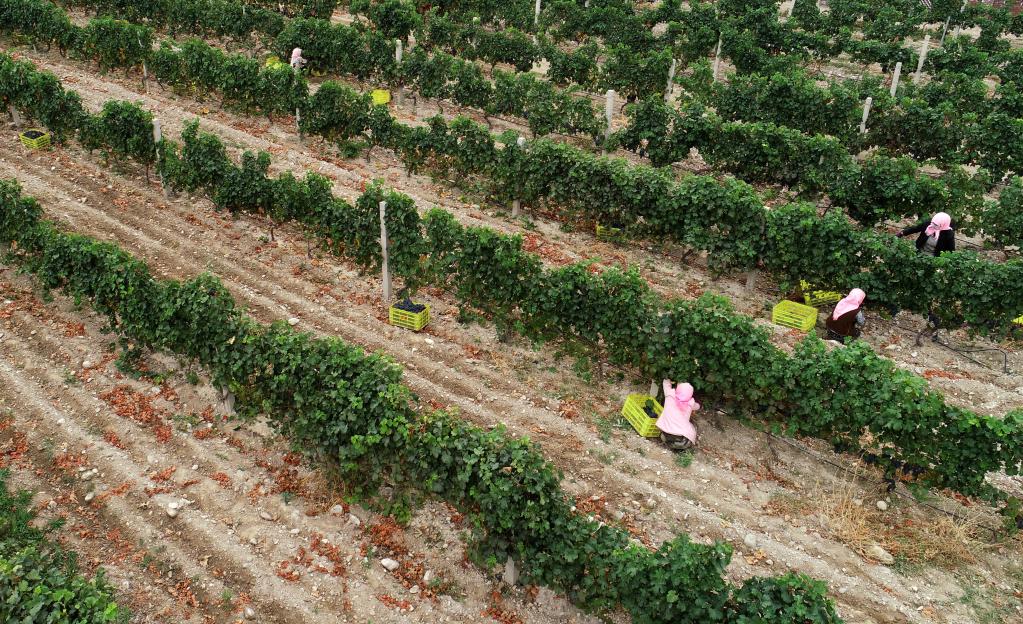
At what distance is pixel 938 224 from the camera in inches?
518

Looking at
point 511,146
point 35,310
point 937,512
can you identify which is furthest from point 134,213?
point 937,512

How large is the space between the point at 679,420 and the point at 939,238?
682 cm

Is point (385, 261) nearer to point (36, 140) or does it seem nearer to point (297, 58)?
point (36, 140)

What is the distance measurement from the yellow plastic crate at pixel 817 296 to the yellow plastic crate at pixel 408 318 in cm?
679

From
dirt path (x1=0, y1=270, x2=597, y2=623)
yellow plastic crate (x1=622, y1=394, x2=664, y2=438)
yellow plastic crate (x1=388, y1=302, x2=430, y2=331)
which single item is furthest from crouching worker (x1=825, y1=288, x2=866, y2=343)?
dirt path (x1=0, y1=270, x2=597, y2=623)

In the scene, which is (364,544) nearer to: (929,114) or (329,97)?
(329,97)

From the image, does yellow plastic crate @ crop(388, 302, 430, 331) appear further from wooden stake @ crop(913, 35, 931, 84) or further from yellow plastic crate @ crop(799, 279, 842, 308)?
wooden stake @ crop(913, 35, 931, 84)

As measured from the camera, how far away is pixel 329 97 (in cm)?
1744

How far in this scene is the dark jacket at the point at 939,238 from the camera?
13.3 metres

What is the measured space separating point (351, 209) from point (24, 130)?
10760mm

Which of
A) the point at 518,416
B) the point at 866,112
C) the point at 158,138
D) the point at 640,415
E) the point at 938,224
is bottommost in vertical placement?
the point at 518,416

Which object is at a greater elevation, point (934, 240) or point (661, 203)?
point (934, 240)

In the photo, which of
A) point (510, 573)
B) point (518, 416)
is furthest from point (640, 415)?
point (510, 573)

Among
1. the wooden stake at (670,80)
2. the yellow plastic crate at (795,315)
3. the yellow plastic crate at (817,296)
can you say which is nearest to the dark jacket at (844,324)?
the yellow plastic crate at (795,315)
